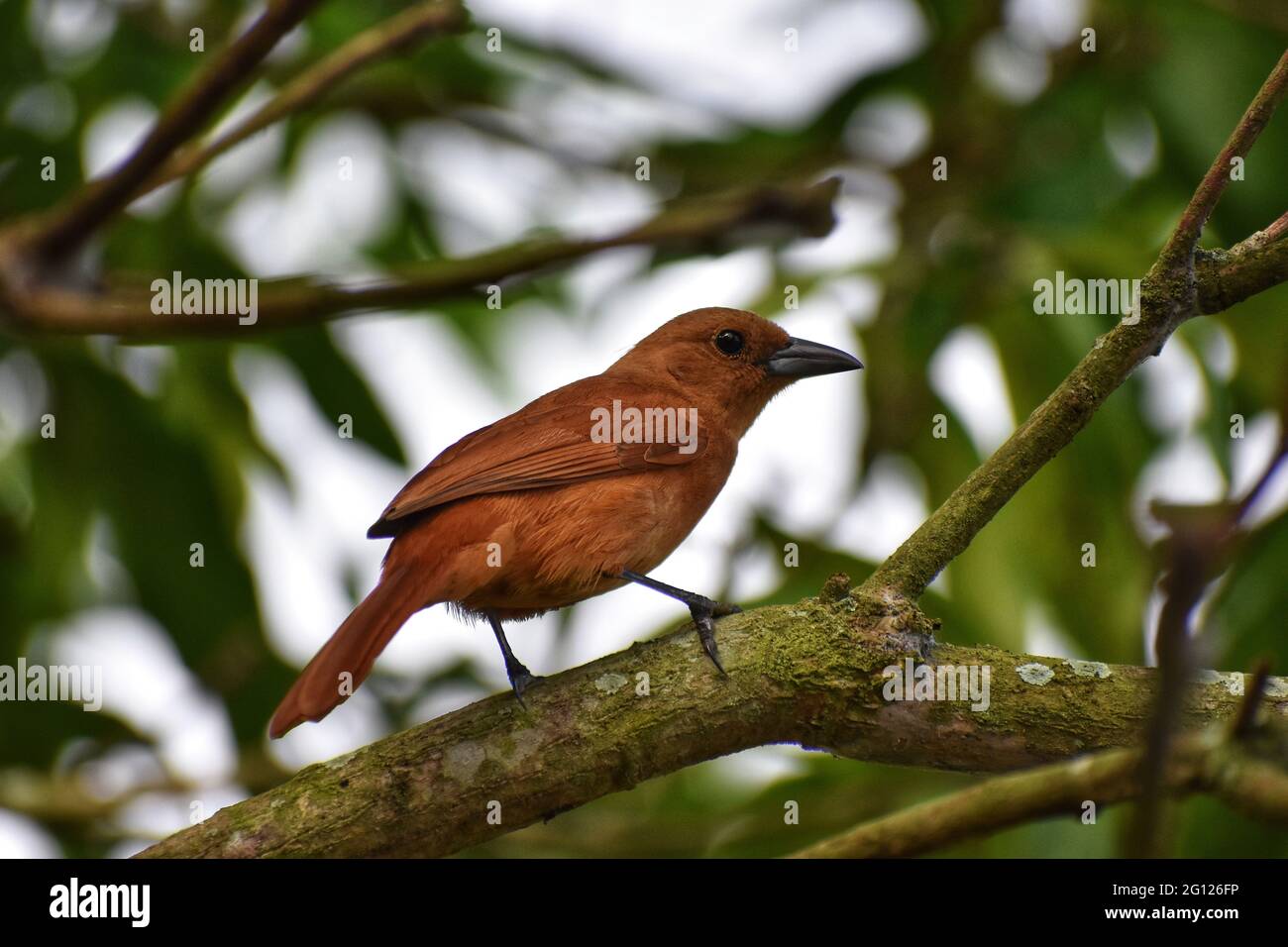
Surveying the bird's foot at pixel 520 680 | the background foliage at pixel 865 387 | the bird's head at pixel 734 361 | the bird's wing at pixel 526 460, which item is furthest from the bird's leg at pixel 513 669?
the bird's head at pixel 734 361

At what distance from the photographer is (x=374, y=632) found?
390cm

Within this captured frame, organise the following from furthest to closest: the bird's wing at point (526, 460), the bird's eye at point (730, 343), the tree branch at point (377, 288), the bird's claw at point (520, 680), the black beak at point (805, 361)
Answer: the bird's eye at point (730, 343), the black beak at point (805, 361), the bird's wing at point (526, 460), the bird's claw at point (520, 680), the tree branch at point (377, 288)

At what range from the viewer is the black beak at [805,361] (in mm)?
5344

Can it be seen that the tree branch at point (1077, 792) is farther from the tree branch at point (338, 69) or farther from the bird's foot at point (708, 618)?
the tree branch at point (338, 69)

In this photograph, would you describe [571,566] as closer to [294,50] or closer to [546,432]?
[546,432]

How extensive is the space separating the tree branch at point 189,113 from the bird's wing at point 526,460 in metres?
1.85

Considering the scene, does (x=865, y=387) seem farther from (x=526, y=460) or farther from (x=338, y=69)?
(x=338, y=69)

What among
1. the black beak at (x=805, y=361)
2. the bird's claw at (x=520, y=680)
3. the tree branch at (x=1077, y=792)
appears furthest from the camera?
the black beak at (x=805, y=361)

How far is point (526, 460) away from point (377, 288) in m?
2.04

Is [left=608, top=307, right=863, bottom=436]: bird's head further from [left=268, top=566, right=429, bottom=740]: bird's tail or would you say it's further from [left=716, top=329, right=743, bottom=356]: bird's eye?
[left=268, top=566, right=429, bottom=740]: bird's tail

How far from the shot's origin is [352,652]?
3.79 meters

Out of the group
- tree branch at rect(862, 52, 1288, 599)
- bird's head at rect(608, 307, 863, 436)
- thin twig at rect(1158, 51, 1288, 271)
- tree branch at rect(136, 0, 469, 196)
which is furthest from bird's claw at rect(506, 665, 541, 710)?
thin twig at rect(1158, 51, 1288, 271)

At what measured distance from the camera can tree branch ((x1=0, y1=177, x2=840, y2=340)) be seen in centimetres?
248

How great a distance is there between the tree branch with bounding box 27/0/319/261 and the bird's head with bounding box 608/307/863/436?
2.89 metres
